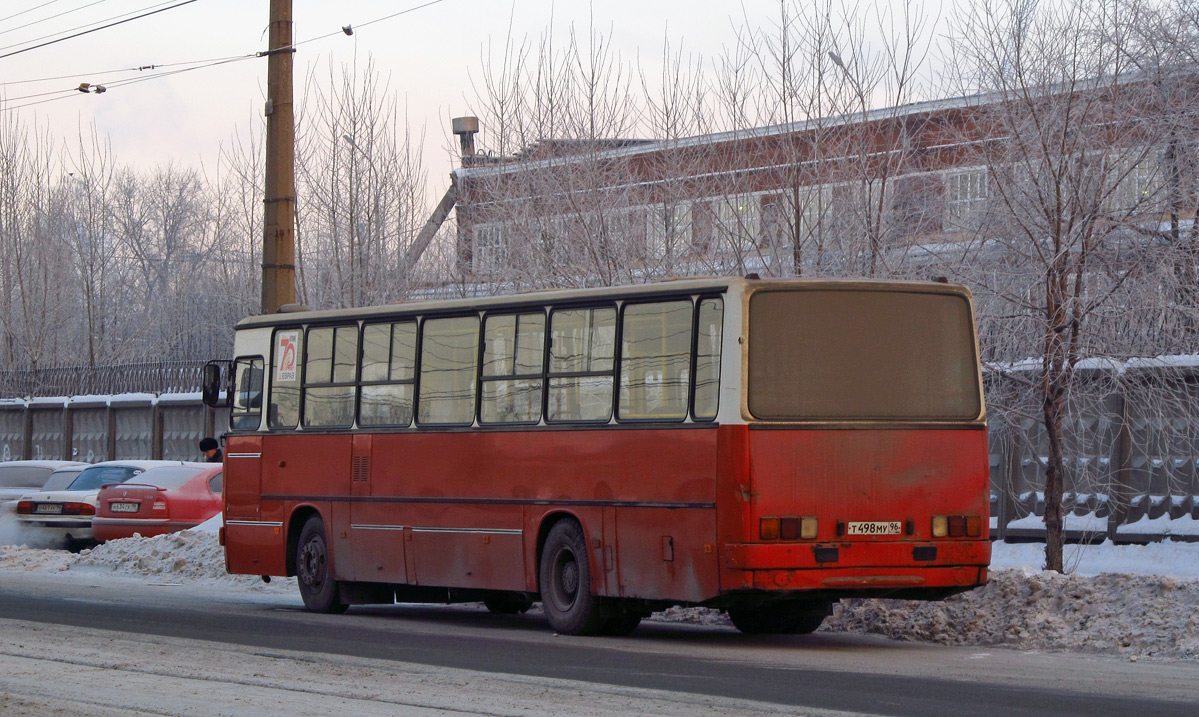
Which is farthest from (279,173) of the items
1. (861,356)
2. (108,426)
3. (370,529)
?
(108,426)

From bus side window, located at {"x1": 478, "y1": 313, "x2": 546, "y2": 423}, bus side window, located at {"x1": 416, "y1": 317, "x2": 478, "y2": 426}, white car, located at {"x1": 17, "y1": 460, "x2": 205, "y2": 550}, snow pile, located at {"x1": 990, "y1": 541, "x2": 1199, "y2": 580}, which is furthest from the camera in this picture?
white car, located at {"x1": 17, "y1": 460, "x2": 205, "y2": 550}

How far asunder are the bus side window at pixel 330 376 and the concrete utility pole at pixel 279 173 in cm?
271

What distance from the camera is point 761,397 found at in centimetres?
1205

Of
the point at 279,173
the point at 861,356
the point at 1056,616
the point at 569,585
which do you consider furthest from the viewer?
the point at 279,173

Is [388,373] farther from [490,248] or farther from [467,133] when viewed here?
[467,133]

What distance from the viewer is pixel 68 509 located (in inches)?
979

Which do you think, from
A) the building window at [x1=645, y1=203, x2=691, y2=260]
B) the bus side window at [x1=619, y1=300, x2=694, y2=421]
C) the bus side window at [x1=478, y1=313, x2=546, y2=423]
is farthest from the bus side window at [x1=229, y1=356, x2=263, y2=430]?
the building window at [x1=645, y1=203, x2=691, y2=260]

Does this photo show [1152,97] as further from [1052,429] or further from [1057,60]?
[1052,429]

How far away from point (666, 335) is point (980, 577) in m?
3.01

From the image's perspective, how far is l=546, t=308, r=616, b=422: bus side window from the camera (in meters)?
13.1

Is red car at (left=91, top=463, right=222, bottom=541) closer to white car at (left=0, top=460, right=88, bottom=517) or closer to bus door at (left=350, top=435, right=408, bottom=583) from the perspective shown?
white car at (left=0, top=460, right=88, bottom=517)

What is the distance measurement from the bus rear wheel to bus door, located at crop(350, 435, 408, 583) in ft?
10.4

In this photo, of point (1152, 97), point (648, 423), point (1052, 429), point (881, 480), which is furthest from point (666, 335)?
point (1152, 97)

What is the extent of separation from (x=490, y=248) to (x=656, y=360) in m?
11.6
